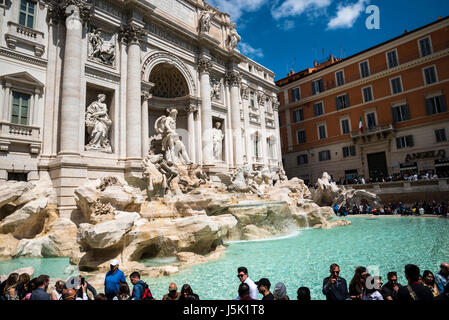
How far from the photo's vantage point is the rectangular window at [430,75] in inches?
896

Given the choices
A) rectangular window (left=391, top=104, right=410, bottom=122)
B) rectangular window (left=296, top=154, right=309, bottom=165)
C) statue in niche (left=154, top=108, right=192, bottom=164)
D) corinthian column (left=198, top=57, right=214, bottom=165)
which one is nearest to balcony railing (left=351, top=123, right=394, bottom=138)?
rectangular window (left=391, top=104, right=410, bottom=122)

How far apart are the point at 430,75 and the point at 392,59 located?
137 inches

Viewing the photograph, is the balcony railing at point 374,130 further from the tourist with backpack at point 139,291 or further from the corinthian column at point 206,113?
the tourist with backpack at point 139,291

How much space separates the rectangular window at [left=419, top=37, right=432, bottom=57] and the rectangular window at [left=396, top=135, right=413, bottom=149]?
684cm

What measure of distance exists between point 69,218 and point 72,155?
2551 mm

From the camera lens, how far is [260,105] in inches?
1030

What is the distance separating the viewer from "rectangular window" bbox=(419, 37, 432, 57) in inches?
907

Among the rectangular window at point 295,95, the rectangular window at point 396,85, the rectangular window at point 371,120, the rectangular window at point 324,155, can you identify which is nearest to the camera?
the rectangular window at point 396,85

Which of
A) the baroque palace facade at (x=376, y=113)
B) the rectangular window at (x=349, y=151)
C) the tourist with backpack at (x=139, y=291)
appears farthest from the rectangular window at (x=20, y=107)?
the rectangular window at (x=349, y=151)

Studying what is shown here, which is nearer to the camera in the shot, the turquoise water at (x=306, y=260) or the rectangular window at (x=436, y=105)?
the turquoise water at (x=306, y=260)

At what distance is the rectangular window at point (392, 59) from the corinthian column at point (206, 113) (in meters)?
16.8

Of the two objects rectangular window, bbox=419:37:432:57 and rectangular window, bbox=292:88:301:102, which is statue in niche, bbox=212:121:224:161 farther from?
rectangular window, bbox=419:37:432:57

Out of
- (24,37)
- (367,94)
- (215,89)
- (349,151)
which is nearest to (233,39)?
(215,89)
